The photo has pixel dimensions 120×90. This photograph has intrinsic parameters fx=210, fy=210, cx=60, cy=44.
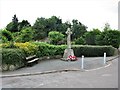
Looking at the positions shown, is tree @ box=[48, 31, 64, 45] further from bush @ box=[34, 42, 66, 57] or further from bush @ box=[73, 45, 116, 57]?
bush @ box=[34, 42, 66, 57]

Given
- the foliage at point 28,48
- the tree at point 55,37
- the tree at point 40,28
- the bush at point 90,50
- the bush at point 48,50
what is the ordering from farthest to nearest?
the tree at point 40,28, the tree at point 55,37, the bush at point 90,50, the bush at point 48,50, the foliage at point 28,48

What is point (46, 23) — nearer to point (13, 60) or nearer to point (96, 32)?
point (96, 32)

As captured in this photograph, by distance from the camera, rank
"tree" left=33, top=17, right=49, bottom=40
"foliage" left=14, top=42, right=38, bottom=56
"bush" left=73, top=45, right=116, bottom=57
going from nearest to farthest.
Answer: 1. "foliage" left=14, top=42, right=38, bottom=56
2. "bush" left=73, top=45, right=116, bottom=57
3. "tree" left=33, top=17, right=49, bottom=40

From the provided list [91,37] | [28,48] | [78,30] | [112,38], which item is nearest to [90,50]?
[112,38]

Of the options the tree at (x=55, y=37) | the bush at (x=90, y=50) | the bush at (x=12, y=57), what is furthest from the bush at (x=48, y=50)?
the tree at (x=55, y=37)

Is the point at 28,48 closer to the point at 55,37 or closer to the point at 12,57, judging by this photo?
the point at 12,57

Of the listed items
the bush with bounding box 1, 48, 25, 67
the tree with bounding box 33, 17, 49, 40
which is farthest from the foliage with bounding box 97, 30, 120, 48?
the bush with bounding box 1, 48, 25, 67

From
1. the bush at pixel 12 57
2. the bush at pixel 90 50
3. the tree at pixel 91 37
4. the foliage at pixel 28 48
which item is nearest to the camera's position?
the bush at pixel 12 57

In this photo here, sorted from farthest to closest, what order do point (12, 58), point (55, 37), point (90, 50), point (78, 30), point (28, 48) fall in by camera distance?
point (78, 30), point (55, 37), point (90, 50), point (28, 48), point (12, 58)

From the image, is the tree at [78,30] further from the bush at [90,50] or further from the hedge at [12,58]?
the hedge at [12,58]

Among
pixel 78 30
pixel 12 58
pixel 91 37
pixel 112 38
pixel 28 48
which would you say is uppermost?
pixel 78 30

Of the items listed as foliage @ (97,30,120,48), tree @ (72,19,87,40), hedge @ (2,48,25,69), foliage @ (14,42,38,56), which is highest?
tree @ (72,19,87,40)

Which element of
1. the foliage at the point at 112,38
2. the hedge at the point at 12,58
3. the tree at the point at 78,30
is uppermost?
the tree at the point at 78,30

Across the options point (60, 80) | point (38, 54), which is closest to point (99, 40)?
point (38, 54)
